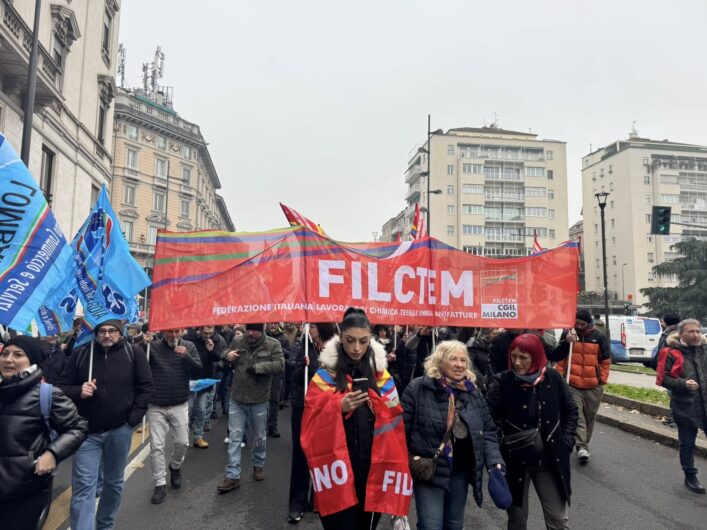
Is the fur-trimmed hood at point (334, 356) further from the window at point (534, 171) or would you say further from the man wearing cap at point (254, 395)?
the window at point (534, 171)

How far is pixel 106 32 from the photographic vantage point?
2528 cm

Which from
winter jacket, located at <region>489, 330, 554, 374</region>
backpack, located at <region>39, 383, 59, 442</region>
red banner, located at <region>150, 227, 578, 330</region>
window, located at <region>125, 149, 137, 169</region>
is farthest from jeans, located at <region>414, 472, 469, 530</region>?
A: window, located at <region>125, 149, 137, 169</region>

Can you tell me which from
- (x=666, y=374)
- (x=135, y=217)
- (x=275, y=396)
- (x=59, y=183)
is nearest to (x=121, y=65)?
(x=135, y=217)

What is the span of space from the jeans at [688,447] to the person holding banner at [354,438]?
406cm

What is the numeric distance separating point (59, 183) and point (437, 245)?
18.9 m

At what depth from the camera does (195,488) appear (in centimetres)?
552

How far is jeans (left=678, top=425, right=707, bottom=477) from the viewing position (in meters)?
5.47

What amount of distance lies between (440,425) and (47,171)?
20.1 meters

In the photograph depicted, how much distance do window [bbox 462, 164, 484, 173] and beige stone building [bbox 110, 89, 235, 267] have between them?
110 ft

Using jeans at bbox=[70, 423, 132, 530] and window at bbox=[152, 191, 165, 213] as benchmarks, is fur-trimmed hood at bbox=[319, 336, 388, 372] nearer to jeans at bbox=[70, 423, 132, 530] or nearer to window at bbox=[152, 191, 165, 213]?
jeans at bbox=[70, 423, 132, 530]

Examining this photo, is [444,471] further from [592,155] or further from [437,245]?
[592,155]

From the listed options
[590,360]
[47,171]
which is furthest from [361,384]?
[47,171]

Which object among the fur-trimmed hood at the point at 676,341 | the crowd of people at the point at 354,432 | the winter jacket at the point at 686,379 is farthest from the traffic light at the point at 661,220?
the crowd of people at the point at 354,432

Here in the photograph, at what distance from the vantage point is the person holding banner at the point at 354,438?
3.07m
